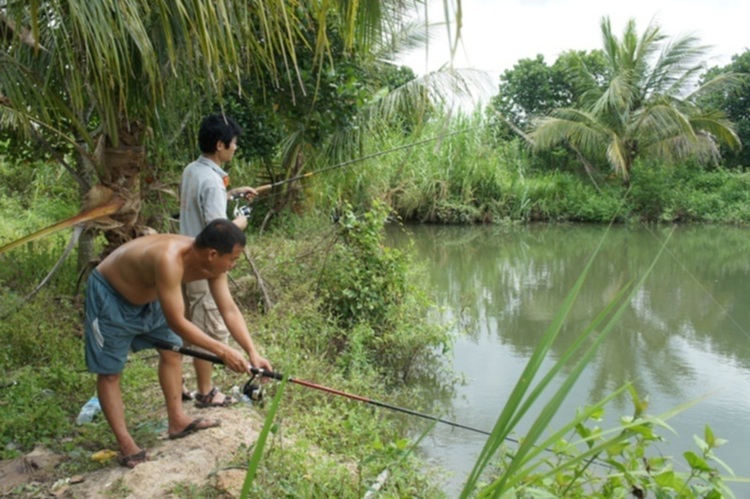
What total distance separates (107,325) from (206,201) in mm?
794

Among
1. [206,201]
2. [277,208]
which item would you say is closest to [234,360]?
[206,201]

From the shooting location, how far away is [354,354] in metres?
4.97

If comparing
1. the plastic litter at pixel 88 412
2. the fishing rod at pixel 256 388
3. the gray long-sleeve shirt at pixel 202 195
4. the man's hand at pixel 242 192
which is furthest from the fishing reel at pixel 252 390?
the man's hand at pixel 242 192

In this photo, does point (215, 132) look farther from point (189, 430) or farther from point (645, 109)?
point (645, 109)

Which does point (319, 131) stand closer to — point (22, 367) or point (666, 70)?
point (22, 367)

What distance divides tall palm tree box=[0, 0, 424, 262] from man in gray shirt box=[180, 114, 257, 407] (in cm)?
30

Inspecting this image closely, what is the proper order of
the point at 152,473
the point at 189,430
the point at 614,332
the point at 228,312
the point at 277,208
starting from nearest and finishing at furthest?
the point at 152,473
the point at 228,312
the point at 189,430
the point at 614,332
the point at 277,208

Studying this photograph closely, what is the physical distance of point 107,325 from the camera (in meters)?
2.86

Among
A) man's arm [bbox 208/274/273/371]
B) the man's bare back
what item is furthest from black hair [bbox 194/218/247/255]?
man's arm [bbox 208/274/273/371]

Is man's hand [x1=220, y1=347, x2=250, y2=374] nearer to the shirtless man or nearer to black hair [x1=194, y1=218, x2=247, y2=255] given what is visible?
the shirtless man

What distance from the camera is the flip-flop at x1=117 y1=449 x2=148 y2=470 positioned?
112 inches

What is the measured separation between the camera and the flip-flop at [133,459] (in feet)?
9.37

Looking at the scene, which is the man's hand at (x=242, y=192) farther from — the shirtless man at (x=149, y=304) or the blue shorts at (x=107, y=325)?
the blue shorts at (x=107, y=325)

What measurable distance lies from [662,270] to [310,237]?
5897mm
